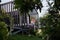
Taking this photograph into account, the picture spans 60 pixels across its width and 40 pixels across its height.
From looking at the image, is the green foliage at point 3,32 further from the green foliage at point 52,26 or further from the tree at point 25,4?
the green foliage at point 52,26

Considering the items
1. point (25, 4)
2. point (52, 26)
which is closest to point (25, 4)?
point (25, 4)

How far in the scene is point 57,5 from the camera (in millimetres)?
1868

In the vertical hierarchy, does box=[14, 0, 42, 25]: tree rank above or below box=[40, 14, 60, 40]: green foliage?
above

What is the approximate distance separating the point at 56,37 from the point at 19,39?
8.61ft

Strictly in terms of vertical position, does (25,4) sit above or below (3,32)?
above

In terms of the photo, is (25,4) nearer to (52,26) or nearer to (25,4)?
(25,4)

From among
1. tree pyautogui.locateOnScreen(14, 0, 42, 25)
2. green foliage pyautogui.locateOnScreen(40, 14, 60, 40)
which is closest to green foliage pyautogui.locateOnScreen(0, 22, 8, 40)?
tree pyautogui.locateOnScreen(14, 0, 42, 25)

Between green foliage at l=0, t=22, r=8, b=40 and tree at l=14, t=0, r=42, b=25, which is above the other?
tree at l=14, t=0, r=42, b=25

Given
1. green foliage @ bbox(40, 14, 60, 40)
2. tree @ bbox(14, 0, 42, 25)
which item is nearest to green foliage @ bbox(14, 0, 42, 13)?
tree @ bbox(14, 0, 42, 25)

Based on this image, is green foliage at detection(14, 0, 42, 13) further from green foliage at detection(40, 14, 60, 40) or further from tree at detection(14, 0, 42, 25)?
green foliage at detection(40, 14, 60, 40)

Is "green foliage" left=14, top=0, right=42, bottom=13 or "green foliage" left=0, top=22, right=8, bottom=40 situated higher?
"green foliage" left=14, top=0, right=42, bottom=13

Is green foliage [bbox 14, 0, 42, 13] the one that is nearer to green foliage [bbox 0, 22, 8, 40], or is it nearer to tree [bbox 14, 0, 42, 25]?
tree [bbox 14, 0, 42, 25]

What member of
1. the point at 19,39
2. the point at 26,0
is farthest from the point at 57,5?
the point at 19,39

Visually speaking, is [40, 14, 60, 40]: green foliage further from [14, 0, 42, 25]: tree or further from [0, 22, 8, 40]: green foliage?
[0, 22, 8, 40]: green foliage
